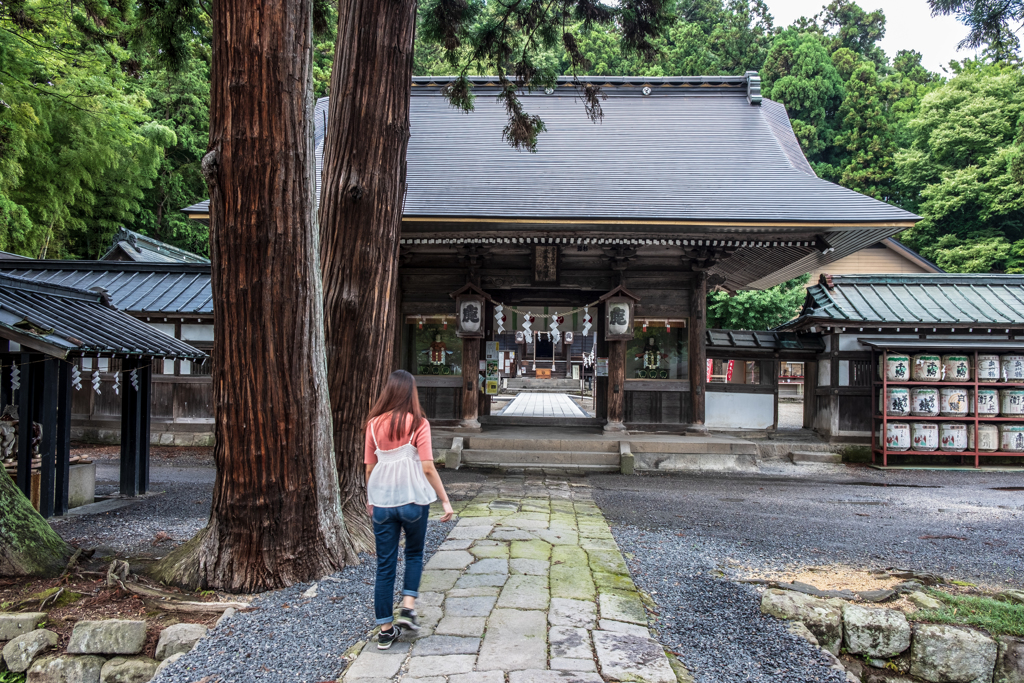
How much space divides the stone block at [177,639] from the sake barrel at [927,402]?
33.7 feet

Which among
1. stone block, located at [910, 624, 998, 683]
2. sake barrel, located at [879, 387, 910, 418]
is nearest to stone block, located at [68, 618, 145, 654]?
stone block, located at [910, 624, 998, 683]

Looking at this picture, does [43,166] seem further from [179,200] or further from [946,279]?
[946,279]

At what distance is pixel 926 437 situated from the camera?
31.1 ft

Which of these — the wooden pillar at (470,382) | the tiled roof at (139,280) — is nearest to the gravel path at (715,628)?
the wooden pillar at (470,382)

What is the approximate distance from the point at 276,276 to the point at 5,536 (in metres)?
2.42

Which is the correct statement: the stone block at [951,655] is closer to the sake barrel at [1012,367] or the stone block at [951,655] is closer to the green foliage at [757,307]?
the sake barrel at [1012,367]

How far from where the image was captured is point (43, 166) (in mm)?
13805

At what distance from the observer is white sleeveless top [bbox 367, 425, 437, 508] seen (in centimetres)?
299

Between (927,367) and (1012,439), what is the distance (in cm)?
176

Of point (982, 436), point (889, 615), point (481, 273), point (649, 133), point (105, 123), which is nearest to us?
point (889, 615)

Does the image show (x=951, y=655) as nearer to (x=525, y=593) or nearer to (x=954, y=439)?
(x=525, y=593)

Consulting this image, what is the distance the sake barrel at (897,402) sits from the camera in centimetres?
952

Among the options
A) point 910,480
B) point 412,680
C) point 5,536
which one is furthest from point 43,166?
point 910,480

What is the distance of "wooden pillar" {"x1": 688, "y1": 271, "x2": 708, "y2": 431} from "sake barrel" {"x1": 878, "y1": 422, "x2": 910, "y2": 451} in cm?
280
